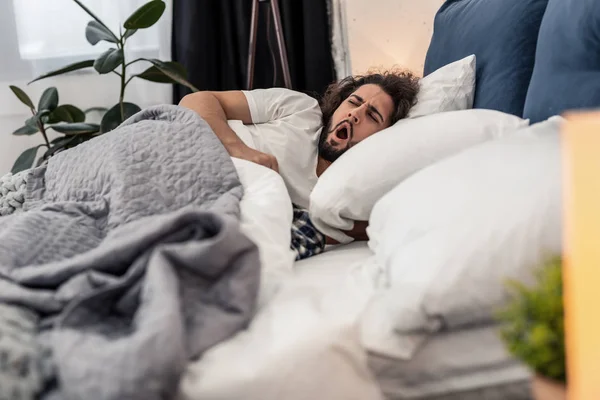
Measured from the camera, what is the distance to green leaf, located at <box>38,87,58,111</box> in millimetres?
2559

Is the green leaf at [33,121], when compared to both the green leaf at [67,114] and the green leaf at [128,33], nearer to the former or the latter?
the green leaf at [67,114]

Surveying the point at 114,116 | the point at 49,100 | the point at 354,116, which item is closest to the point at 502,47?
the point at 354,116

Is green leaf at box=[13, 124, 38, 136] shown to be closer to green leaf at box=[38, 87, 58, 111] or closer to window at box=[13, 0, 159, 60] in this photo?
green leaf at box=[38, 87, 58, 111]

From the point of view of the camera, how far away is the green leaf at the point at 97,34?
2.44 m

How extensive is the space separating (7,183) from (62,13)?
4.84ft

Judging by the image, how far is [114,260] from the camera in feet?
3.15

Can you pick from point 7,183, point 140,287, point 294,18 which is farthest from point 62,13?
point 140,287

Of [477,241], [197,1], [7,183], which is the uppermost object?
[197,1]

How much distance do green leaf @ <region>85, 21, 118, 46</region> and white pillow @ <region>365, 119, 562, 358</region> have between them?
1814mm

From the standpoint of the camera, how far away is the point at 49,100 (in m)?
2.56

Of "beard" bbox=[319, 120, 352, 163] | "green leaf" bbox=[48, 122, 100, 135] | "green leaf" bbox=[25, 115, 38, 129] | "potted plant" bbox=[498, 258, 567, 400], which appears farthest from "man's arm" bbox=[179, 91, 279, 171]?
"potted plant" bbox=[498, 258, 567, 400]

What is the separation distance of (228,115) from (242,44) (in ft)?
3.47

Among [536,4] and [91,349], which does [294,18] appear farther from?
[91,349]

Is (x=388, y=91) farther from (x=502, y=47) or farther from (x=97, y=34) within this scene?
(x=97, y=34)
